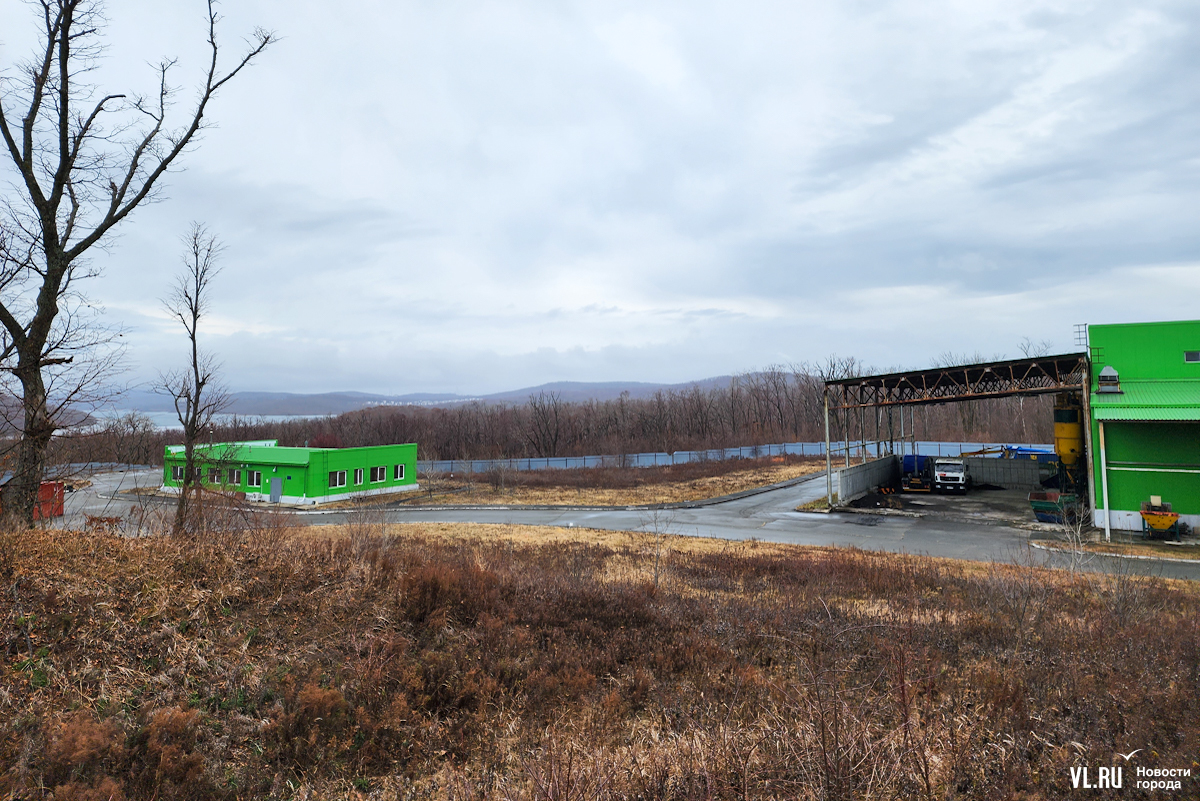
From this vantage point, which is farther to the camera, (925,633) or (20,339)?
(20,339)

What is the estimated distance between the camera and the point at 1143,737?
507 centimetres

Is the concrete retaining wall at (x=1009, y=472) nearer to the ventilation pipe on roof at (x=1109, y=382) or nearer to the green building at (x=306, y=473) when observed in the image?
the ventilation pipe on roof at (x=1109, y=382)

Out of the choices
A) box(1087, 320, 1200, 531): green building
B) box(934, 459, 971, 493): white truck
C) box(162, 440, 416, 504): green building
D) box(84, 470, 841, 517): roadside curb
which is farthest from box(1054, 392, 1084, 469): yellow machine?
box(162, 440, 416, 504): green building

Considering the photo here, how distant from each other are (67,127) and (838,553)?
70.2ft

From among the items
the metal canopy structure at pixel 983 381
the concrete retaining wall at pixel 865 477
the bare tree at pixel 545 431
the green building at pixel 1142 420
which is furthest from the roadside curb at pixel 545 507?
the bare tree at pixel 545 431

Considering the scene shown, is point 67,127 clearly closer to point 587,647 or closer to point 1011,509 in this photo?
point 587,647

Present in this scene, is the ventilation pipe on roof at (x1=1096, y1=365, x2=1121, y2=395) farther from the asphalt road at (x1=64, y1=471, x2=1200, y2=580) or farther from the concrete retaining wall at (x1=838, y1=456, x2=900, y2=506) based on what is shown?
the concrete retaining wall at (x1=838, y1=456, x2=900, y2=506)

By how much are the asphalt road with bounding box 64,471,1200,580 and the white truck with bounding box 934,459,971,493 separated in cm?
681

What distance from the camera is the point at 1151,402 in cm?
2125

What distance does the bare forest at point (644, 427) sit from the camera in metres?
71.9

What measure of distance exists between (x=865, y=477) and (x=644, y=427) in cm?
5742

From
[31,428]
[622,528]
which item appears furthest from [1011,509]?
[31,428]

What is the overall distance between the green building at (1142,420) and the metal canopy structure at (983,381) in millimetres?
1245

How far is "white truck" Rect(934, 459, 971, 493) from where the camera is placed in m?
33.5
